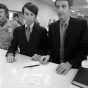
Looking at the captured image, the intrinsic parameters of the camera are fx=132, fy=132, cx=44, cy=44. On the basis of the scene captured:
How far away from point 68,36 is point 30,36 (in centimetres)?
46

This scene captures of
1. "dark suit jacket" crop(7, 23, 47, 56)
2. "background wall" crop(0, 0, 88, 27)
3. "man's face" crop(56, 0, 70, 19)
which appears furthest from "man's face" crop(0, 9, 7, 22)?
"background wall" crop(0, 0, 88, 27)

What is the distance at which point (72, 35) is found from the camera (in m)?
1.39

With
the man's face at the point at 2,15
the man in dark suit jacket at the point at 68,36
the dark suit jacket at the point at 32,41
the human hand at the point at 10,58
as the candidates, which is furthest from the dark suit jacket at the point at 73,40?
the man's face at the point at 2,15

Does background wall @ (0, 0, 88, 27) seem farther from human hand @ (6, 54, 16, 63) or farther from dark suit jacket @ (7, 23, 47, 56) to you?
human hand @ (6, 54, 16, 63)

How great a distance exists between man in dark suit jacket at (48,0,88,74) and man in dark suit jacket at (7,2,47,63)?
16 centimetres

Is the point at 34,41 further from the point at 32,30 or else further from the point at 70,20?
the point at 70,20

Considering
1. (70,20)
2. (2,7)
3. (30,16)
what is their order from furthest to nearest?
(2,7) → (30,16) → (70,20)

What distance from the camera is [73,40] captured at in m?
1.39

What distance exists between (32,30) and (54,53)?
1.26ft

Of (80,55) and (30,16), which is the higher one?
(30,16)

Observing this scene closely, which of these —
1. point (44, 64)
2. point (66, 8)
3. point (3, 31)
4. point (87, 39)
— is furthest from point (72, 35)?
point (3, 31)

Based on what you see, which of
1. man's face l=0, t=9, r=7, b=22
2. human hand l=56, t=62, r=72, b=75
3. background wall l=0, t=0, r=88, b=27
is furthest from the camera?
background wall l=0, t=0, r=88, b=27

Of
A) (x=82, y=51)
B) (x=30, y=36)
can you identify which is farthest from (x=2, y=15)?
(x=82, y=51)

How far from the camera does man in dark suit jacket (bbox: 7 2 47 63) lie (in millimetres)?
1536
